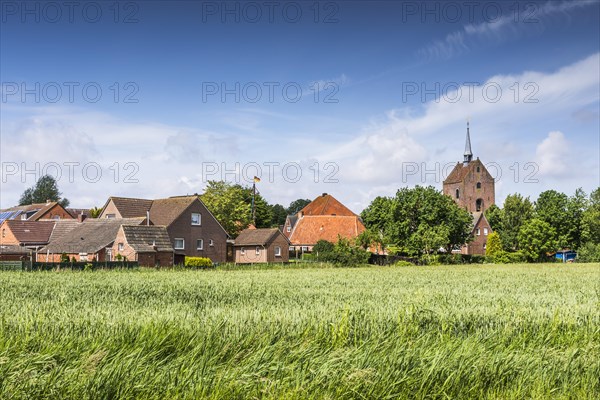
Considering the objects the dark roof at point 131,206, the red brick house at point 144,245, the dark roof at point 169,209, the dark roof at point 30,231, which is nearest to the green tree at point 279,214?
the dark roof at point 30,231

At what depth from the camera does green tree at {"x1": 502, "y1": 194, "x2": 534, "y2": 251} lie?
11306 cm

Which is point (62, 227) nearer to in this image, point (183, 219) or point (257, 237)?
point (183, 219)

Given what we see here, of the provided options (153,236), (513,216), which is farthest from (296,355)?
(513,216)

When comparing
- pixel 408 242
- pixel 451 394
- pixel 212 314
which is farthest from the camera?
pixel 408 242

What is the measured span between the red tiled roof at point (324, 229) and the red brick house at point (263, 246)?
1594cm

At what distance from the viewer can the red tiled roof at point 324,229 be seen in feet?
290

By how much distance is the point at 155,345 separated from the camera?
30.8ft

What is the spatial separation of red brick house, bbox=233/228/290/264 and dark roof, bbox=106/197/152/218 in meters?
12.7

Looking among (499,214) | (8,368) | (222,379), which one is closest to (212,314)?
(222,379)

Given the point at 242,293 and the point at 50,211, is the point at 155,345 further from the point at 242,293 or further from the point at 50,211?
the point at 50,211

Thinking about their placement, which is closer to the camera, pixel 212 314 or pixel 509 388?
pixel 509 388

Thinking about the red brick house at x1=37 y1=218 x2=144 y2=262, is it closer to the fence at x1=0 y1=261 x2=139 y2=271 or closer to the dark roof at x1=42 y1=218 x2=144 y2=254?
the dark roof at x1=42 y1=218 x2=144 y2=254

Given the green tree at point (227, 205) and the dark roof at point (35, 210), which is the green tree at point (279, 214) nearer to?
the dark roof at point (35, 210)

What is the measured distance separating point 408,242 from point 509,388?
2820 inches
